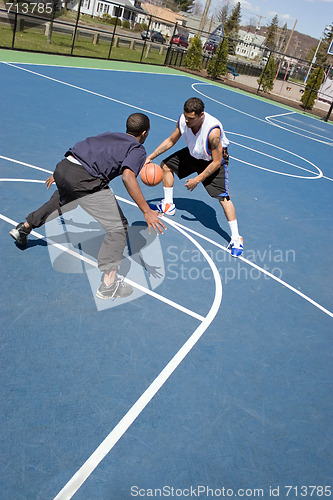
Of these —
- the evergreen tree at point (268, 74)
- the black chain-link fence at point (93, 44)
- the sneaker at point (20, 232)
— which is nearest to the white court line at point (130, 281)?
the sneaker at point (20, 232)

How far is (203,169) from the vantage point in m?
6.12

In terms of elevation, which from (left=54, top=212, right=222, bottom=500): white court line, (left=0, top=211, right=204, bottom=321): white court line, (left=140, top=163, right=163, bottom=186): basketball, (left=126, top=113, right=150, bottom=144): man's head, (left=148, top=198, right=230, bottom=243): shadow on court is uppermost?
(left=126, top=113, right=150, bottom=144): man's head

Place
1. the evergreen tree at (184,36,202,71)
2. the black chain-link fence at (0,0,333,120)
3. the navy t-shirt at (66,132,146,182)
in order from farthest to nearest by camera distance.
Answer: the evergreen tree at (184,36,202,71)
the black chain-link fence at (0,0,333,120)
the navy t-shirt at (66,132,146,182)

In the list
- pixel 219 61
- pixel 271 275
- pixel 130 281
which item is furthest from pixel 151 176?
pixel 219 61

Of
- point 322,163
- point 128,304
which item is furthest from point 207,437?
point 322,163

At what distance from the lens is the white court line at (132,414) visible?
2.58 m

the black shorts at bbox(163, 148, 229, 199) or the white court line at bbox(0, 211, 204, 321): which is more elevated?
the black shorts at bbox(163, 148, 229, 199)

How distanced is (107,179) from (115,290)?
3.59 feet

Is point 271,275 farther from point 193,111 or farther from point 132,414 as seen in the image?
point 132,414

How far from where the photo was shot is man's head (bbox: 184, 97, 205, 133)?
16.9 ft

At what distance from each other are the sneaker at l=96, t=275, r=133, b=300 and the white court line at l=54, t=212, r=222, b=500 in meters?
0.82

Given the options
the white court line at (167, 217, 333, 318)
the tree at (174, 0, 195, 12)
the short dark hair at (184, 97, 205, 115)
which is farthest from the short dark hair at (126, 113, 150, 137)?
the tree at (174, 0, 195, 12)

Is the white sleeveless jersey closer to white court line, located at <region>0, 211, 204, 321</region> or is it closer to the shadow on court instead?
the shadow on court

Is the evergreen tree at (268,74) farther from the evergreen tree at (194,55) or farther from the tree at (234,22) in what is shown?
the tree at (234,22)
